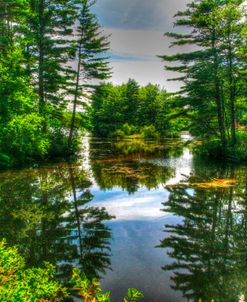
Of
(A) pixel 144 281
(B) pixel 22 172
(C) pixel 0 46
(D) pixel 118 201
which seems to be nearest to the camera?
(A) pixel 144 281

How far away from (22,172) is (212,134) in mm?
15118

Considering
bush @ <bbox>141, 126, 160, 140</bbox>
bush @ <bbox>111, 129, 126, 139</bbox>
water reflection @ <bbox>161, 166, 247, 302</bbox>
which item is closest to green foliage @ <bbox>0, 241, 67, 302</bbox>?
water reflection @ <bbox>161, 166, 247, 302</bbox>

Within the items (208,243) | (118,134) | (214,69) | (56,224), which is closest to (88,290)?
(208,243)

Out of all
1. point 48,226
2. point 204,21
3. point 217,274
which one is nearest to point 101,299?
point 217,274

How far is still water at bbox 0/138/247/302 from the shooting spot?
4.86m

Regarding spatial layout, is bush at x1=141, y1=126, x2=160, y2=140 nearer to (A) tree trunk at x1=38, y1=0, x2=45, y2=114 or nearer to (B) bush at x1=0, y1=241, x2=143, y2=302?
(A) tree trunk at x1=38, y1=0, x2=45, y2=114

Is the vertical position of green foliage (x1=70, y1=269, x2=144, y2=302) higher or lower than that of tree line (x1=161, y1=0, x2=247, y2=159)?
lower

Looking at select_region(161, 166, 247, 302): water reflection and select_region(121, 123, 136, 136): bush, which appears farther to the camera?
select_region(121, 123, 136, 136): bush

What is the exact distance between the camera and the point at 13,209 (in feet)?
28.6

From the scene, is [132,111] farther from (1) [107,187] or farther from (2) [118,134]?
(1) [107,187]

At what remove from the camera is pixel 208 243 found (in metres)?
6.32

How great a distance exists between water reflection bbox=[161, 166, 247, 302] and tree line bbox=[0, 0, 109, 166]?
406 inches

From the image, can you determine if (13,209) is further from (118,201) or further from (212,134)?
(212,134)

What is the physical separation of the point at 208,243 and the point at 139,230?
198cm
